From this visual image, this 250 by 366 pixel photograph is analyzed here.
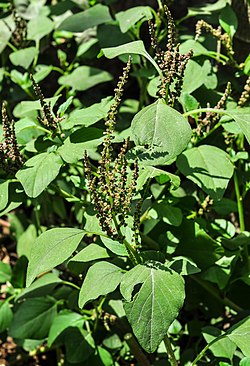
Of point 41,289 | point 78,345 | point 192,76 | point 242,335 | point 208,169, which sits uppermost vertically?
point 192,76

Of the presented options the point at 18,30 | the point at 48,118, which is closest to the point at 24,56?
the point at 18,30

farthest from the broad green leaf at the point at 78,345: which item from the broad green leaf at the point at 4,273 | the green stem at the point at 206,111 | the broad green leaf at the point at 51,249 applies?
the green stem at the point at 206,111

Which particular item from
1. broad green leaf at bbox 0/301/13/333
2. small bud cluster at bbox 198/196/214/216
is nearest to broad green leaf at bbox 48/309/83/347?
broad green leaf at bbox 0/301/13/333

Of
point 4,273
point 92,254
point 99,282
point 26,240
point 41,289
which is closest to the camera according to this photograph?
point 99,282

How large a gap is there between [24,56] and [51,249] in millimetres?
974

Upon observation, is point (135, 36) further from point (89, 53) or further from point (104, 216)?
point (104, 216)

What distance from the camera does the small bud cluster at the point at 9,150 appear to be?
1.43 m

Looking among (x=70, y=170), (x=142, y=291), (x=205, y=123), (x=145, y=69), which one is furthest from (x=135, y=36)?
(x=142, y=291)

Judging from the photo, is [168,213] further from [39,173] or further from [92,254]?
[39,173]

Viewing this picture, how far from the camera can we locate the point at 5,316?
1925mm

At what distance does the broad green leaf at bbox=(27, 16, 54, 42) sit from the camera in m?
2.27

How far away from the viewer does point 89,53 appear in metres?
2.30

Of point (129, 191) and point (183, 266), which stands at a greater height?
point (129, 191)

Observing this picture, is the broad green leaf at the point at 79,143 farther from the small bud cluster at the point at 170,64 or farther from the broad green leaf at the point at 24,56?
the broad green leaf at the point at 24,56
